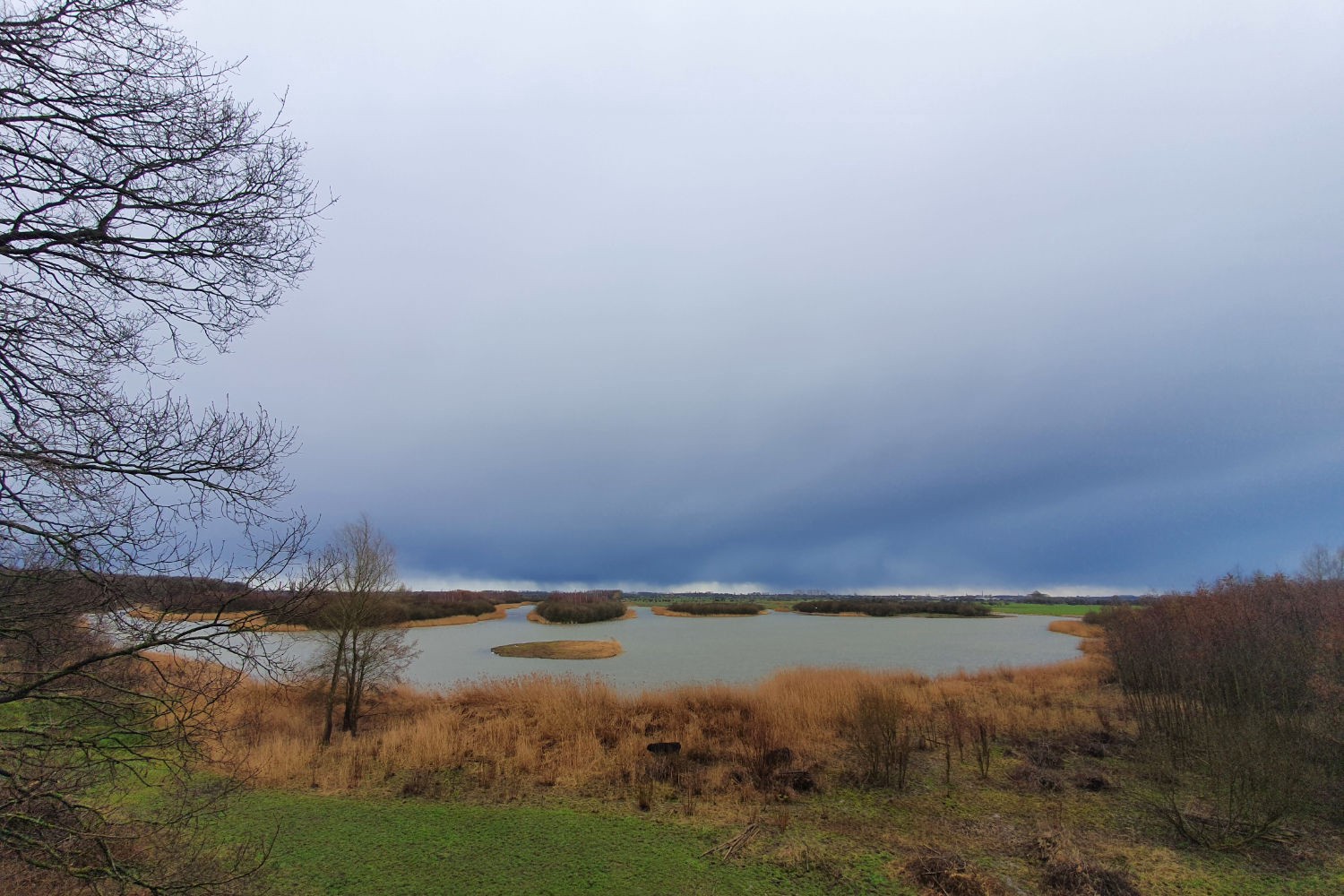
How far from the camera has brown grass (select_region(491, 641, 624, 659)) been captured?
116 feet

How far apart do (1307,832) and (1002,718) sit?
21.7 feet

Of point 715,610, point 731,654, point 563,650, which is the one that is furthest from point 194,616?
point 715,610

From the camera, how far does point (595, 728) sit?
13344 mm

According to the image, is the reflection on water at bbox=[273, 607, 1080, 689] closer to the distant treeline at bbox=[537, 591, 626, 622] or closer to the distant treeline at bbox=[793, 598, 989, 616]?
the distant treeline at bbox=[537, 591, 626, 622]

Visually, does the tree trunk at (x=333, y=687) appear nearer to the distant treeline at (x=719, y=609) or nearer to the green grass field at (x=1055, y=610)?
the distant treeline at (x=719, y=609)

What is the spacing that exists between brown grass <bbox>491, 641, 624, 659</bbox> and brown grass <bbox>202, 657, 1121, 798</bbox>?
661 inches

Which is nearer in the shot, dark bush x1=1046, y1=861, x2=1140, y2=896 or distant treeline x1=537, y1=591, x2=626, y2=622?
dark bush x1=1046, y1=861, x2=1140, y2=896

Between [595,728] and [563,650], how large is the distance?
24.8m

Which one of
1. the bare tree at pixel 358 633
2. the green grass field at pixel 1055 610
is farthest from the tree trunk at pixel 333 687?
the green grass field at pixel 1055 610

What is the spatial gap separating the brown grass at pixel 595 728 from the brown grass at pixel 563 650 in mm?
16796

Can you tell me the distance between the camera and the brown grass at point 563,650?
35.4 m

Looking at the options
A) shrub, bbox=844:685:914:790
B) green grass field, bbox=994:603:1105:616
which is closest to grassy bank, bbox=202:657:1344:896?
shrub, bbox=844:685:914:790

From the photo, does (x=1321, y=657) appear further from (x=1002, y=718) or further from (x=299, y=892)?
(x=299, y=892)

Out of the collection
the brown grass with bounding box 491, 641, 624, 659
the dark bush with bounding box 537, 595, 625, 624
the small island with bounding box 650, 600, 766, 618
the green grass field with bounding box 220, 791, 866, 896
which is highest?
the green grass field with bounding box 220, 791, 866, 896
